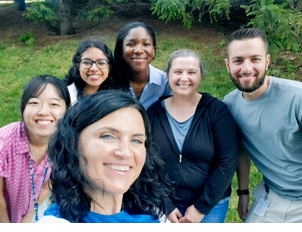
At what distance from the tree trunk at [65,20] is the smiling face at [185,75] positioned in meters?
4.92

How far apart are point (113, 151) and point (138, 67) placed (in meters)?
1.42

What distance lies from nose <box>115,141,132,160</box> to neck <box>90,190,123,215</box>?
16 cm

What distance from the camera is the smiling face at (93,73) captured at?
7.01 ft

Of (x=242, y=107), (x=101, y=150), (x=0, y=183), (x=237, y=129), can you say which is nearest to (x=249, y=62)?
(x=242, y=107)

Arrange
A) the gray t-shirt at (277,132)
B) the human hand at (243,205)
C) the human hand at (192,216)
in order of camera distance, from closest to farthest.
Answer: the gray t-shirt at (277,132) → the human hand at (192,216) → the human hand at (243,205)

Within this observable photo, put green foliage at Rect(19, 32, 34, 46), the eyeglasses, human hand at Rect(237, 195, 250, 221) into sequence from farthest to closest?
1. green foliage at Rect(19, 32, 34, 46)
2. the eyeglasses
3. human hand at Rect(237, 195, 250, 221)

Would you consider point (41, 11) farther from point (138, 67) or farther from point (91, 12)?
point (138, 67)

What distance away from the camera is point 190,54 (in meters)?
1.89

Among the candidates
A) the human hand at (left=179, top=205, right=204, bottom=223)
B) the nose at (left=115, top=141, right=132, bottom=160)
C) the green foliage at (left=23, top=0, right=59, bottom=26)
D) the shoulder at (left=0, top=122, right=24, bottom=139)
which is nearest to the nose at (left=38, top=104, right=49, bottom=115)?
the shoulder at (left=0, top=122, right=24, bottom=139)

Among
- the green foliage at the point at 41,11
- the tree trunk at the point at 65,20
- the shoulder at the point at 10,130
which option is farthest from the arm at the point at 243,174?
the tree trunk at the point at 65,20

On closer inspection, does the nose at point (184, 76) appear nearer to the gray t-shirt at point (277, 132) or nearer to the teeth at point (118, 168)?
the gray t-shirt at point (277, 132)

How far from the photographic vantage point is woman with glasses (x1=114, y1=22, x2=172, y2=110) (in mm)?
2320

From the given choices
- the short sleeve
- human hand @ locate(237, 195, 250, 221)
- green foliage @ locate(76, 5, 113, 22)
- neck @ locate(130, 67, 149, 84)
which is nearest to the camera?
the short sleeve

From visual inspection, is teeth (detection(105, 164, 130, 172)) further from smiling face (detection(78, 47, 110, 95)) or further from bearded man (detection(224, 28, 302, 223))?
smiling face (detection(78, 47, 110, 95))
